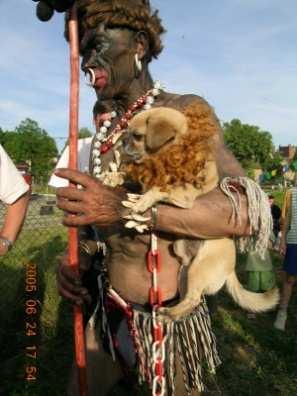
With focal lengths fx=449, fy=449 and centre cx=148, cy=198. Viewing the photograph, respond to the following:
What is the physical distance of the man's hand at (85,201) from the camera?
Result: 1571 mm

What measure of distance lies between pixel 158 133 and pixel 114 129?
0.67 metres

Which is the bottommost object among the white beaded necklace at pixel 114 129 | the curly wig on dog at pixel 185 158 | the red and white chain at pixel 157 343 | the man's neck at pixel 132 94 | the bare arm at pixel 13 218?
the red and white chain at pixel 157 343

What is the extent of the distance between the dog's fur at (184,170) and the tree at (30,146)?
35.2 meters

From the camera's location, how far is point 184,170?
1649 mm

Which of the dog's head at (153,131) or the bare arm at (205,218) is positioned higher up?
the dog's head at (153,131)

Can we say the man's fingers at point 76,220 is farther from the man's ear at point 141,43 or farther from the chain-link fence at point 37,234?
the chain-link fence at point 37,234

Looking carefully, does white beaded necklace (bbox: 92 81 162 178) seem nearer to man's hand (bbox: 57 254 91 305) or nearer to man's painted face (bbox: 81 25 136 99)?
man's painted face (bbox: 81 25 136 99)

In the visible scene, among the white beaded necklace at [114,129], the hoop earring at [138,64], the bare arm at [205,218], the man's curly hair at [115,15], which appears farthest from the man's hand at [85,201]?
the man's curly hair at [115,15]

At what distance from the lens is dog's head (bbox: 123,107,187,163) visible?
1654mm

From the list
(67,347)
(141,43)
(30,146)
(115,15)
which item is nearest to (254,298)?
(141,43)

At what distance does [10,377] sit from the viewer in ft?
13.1

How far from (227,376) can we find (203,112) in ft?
10.0

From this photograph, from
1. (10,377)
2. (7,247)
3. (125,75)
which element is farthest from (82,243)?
(10,377)

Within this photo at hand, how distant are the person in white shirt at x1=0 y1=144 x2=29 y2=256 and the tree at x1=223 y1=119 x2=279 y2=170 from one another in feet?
216
